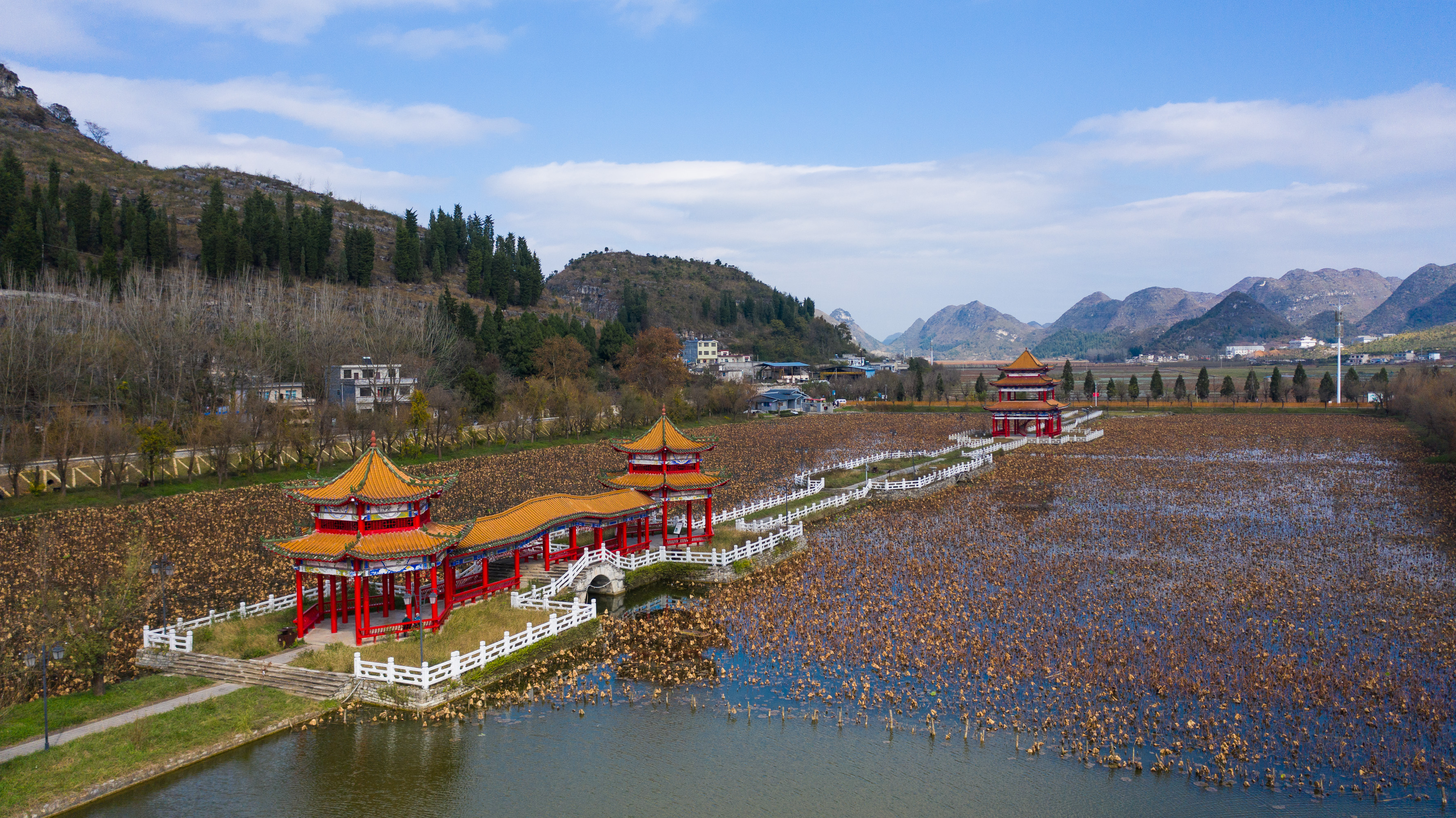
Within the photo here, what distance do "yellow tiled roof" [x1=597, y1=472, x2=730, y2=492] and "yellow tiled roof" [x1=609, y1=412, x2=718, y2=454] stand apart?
928mm

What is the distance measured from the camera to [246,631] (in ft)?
79.6

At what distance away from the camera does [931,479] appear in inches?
2071

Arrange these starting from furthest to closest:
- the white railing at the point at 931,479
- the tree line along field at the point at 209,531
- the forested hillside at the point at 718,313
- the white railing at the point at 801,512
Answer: the forested hillside at the point at 718,313 → the white railing at the point at 931,479 → the white railing at the point at 801,512 → the tree line along field at the point at 209,531

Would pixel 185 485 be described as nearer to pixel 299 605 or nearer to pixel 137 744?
pixel 299 605

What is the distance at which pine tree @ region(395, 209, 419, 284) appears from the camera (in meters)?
122

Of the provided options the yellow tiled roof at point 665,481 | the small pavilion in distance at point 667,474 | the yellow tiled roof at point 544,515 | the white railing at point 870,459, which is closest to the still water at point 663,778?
the yellow tiled roof at point 544,515

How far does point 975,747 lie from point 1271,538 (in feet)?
80.6

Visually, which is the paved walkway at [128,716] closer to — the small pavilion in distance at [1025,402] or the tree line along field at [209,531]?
the tree line along field at [209,531]

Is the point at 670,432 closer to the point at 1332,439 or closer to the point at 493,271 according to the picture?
the point at 1332,439

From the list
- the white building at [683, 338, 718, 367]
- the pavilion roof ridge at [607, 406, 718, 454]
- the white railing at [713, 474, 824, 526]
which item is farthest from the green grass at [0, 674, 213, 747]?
the white building at [683, 338, 718, 367]

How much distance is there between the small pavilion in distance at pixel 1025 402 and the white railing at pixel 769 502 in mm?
28331

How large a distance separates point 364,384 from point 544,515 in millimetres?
48267

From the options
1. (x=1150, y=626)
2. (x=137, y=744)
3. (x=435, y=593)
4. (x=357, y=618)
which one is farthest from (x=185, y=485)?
(x=1150, y=626)

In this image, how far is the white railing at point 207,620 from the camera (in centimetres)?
2336
